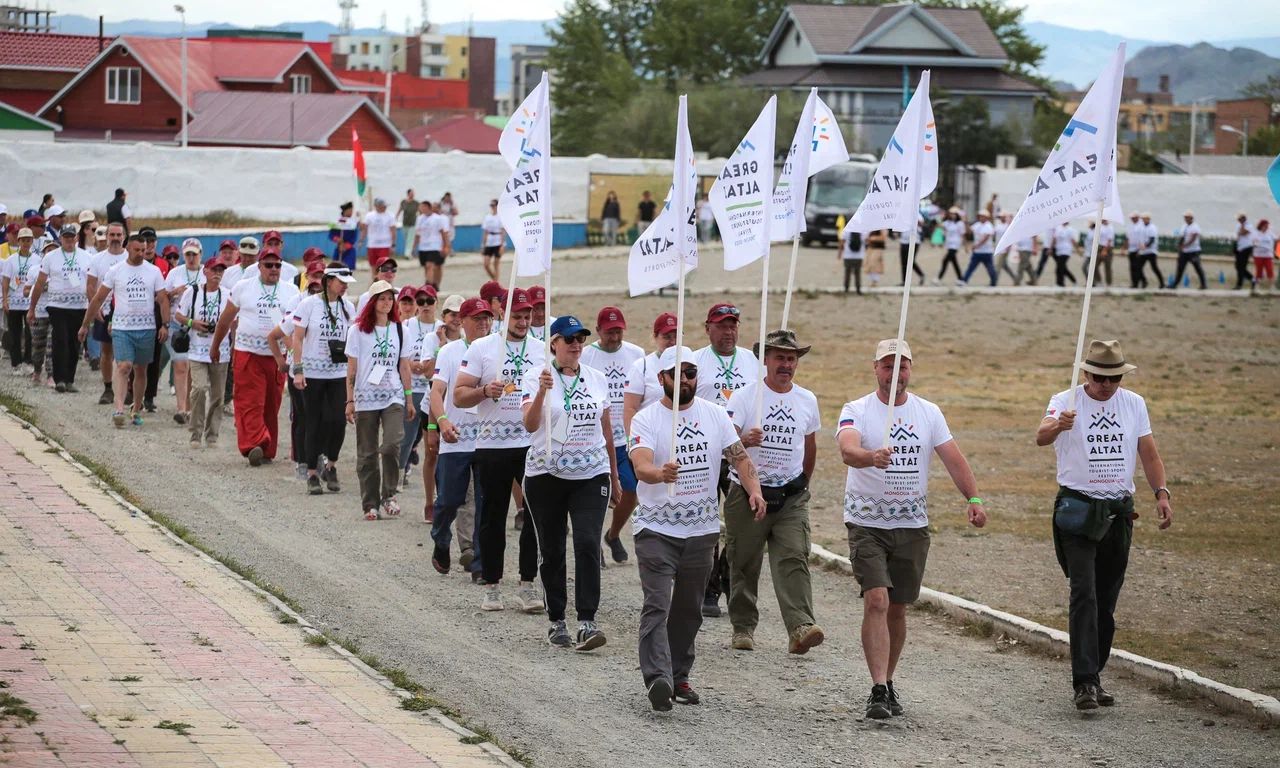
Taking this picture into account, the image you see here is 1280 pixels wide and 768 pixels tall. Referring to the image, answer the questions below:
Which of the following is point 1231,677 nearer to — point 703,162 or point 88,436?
point 88,436

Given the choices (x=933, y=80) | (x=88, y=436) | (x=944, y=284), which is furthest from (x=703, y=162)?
(x=88, y=436)

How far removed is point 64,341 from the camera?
1992 cm

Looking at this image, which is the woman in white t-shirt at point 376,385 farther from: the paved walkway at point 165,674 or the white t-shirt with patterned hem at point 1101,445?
the white t-shirt with patterned hem at point 1101,445

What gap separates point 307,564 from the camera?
38.9 ft

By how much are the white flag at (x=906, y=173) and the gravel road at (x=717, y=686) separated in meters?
2.68

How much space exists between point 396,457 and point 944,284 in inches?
1154

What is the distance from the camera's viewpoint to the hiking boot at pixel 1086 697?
8.97 metres

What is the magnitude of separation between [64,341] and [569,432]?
11990 mm

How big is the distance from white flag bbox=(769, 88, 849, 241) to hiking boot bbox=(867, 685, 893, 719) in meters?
→ 2.85

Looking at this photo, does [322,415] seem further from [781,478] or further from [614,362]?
[781,478]

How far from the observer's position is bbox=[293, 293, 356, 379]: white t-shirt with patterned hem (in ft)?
47.7

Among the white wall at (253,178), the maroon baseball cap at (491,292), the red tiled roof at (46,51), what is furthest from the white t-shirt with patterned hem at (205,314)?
the red tiled roof at (46,51)

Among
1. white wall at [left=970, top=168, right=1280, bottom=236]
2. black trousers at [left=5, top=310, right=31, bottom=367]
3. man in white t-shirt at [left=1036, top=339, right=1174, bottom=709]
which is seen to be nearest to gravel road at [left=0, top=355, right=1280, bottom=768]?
man in white t-shirt at [left=1036, top=339, right=1174, bottom=709]

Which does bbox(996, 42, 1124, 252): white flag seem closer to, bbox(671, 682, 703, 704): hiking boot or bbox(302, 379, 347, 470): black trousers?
bbox(671, 682, 703, 704): hiking boot
